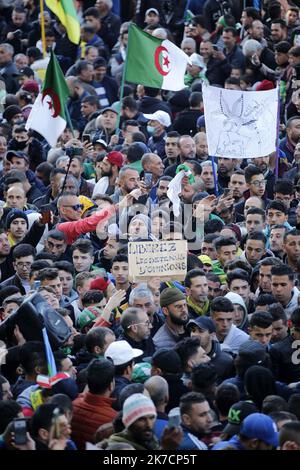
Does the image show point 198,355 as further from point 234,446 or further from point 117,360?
point 234,446

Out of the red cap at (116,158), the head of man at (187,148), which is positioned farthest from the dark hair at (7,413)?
the head of man at (187,148)

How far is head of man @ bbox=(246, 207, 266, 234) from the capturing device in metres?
15.5

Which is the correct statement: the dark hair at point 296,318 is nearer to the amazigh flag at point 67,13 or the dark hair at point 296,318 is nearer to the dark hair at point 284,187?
the dark hair at point 284,187

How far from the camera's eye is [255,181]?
54.9ft

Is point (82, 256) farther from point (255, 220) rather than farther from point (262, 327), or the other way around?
point (262, 327)

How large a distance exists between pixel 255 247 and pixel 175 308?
190 cm

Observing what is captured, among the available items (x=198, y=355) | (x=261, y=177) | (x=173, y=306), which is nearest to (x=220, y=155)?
(x=261, y=177)

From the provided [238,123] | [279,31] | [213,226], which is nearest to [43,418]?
[213,226]

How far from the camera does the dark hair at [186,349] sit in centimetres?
1183

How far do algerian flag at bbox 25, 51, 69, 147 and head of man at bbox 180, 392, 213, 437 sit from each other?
8360 mm

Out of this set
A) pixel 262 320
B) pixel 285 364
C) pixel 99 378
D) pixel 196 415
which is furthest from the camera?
pixel 262 320

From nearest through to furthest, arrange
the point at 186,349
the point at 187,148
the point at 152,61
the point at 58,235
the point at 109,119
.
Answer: the point at 186,349
the point at 58,235
the point at 187,148
the point at 152,61
the point at 109,119

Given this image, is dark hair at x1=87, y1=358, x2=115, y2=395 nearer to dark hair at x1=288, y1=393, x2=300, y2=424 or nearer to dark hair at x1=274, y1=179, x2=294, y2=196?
dark hair at x1=288, y1=393, x2=300, y2=424

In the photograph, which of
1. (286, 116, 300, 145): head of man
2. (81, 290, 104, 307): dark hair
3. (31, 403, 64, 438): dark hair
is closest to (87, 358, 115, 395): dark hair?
(31, 403, 64, 438): dark hair
